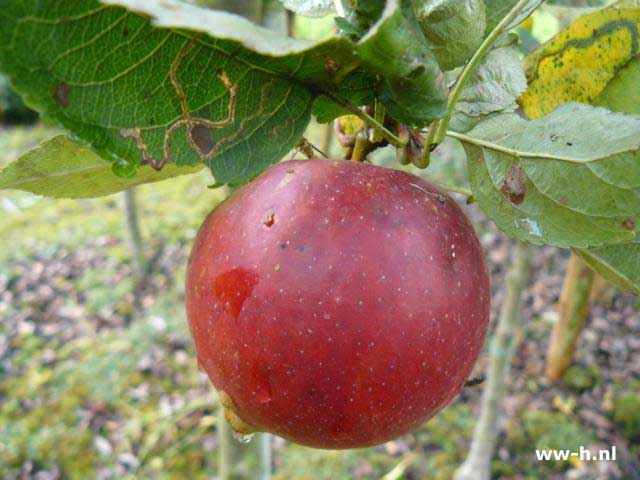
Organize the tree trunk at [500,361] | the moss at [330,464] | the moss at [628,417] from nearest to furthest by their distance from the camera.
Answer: the tree trunk at [500,361] < the moss at [330,464] < the moss at [628,417]

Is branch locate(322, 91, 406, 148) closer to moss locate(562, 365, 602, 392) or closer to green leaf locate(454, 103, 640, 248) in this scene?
green leaf locate(454, 103, 640, 248)

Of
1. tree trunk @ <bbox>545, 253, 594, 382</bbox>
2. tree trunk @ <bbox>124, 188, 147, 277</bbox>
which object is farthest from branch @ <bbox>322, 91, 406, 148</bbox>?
tree trunk @ <bbox>124, 188, 147, 277</bbox>

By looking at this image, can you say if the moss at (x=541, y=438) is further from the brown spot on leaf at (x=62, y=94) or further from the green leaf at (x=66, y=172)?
the brown spot on leaf at (x=62, y=94)

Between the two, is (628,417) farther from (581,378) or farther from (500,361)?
(500,361)

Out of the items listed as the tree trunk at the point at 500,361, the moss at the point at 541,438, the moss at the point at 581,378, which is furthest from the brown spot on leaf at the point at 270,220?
the moss at the point at 581,378

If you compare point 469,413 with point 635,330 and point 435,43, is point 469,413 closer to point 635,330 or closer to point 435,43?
point 635,330

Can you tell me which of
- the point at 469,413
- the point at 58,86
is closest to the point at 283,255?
the point at 58,86
